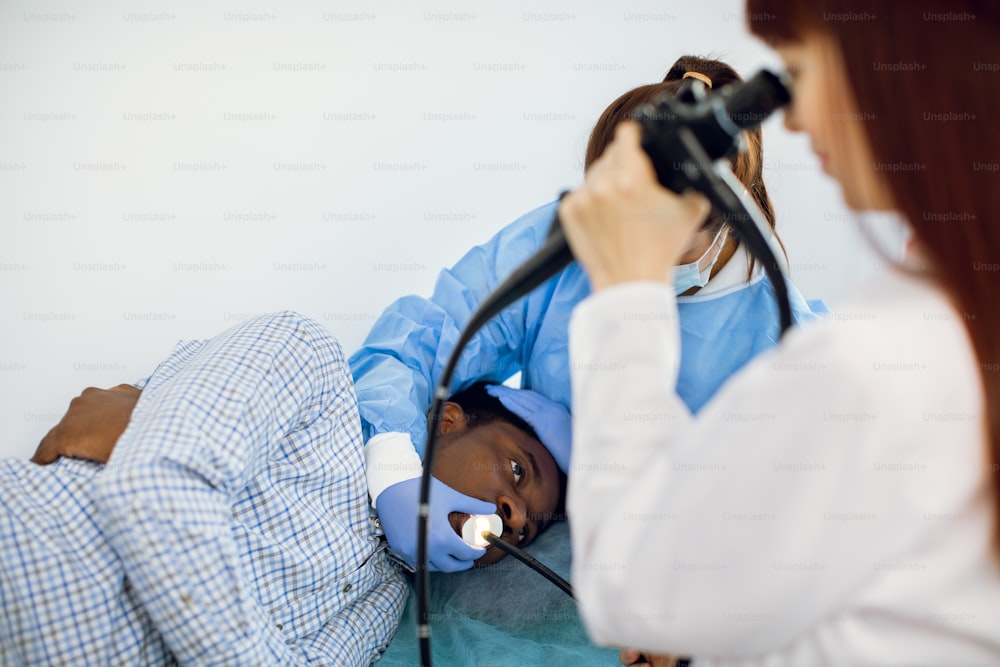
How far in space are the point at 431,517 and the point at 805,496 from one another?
2.42 feet

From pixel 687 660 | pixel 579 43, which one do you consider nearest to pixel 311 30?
pixel 579 43

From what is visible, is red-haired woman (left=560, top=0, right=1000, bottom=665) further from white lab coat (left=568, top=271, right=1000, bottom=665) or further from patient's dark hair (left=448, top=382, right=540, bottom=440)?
patient's dark hair (left=448, top=382, right=540, bottom=440)

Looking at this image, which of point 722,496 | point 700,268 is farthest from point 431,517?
point 722,496

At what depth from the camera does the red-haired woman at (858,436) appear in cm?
52

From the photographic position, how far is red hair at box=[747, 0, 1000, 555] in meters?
0.54

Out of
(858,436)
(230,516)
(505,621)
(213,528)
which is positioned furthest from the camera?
(505,621)

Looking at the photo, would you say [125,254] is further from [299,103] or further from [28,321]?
[299,103]

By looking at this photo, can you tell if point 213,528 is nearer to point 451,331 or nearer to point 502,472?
point 502,472

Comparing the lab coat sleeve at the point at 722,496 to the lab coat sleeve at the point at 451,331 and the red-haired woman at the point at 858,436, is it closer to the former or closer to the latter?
the red-haired woman at the point at 858,436

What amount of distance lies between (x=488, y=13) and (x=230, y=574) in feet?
4.20

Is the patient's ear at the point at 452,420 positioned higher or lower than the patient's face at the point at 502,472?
higher

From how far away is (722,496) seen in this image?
0.54 meters

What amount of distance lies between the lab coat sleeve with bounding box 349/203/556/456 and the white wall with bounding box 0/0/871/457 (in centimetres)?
27

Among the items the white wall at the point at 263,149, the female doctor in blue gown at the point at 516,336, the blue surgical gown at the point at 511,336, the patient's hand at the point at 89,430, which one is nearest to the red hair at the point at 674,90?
the female doctor in blue gown at the point at 516,336
